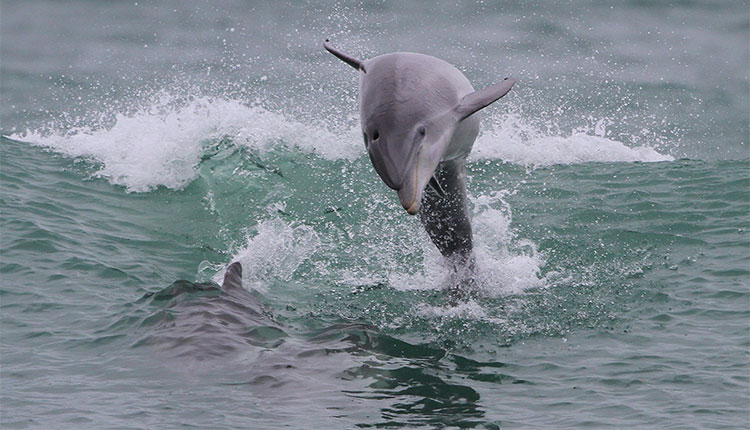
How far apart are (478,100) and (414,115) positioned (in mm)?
627

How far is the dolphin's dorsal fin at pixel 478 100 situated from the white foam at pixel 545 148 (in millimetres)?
9739

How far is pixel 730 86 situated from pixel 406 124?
63.3 feet

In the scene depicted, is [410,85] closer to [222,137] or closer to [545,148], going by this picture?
[222,137]

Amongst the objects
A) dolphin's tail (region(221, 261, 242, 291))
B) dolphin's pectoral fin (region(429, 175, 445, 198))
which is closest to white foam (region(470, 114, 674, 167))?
dolphin's tail (region(221, 261, 242, 291))

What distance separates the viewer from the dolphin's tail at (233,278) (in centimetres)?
1129

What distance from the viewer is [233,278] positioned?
37.4ft

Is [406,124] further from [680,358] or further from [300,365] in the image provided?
[680,358]

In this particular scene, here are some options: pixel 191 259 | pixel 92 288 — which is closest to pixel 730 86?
pixel 191 259

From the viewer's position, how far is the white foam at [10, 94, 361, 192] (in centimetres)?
1666

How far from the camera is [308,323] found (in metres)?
10.9

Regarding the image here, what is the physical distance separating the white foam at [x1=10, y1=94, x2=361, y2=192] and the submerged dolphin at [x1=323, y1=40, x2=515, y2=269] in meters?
8.08

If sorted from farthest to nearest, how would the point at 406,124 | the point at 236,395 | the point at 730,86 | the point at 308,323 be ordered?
1. the point at 730,86
2. the point at 308,323
3. the point at 236,395
4. the point at 406,124

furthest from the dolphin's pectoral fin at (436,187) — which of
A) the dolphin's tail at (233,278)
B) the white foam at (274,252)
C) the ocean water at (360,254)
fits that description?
the white foam at (274,252)

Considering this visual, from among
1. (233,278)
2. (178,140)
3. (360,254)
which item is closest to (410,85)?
(233,278)
